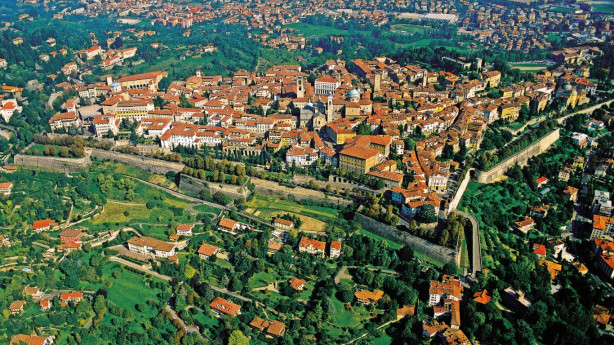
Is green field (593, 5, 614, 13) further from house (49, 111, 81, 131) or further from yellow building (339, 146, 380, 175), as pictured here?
house (49, 111, 81, 131)

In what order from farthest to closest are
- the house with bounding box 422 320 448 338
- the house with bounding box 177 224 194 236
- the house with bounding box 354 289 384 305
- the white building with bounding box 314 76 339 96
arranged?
1. the white building with bounding box 314 76 339 96
2. the house with bounding box 177 224 194 236
3. the house with bounding box 354 289 384 305
4. the house with bounding box 422 320 448 338

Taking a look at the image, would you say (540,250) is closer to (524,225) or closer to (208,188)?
(524,225)

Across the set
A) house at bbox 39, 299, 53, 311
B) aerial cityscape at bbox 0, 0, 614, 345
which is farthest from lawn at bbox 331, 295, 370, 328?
house at bbox 39, 299, 53, 311

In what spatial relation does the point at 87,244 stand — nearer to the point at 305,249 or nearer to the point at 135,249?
the point at 135,249

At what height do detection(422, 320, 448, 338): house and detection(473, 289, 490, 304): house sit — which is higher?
detection(473, 289, 490, 304): house

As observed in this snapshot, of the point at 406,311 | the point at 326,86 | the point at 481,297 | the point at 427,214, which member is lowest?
the point at 406,311

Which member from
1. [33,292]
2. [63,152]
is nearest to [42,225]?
[33,292]
